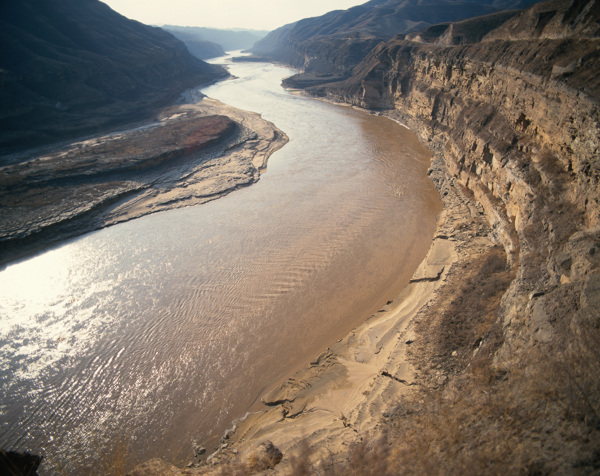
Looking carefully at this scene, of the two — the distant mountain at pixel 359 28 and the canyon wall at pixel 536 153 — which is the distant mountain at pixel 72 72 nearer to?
the distant mountain at pixel 359 28

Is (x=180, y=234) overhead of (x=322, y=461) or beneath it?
overhead

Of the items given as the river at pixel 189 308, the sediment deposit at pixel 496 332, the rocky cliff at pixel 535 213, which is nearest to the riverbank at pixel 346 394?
the sediment deposit at pixel 496 332

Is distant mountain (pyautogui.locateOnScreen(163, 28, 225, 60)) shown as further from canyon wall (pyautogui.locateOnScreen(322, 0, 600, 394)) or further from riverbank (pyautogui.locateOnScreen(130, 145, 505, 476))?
riverbank (pyautogui.locateOnScreen(130, 145, 505, 476))

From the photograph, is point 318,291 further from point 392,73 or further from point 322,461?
point 392,73

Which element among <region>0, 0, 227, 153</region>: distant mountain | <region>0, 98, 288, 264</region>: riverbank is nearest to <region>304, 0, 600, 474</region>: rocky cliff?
<region>0, 98, 288, 264</region>: riverbank

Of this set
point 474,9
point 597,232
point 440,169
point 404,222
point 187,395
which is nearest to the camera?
point 597,232

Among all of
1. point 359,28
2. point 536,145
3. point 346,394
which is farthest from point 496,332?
point 359,28

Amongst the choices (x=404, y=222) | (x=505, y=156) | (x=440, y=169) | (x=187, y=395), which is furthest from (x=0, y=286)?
(x=440, y=169)

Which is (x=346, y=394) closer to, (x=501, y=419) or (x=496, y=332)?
(x=496, y=332)
